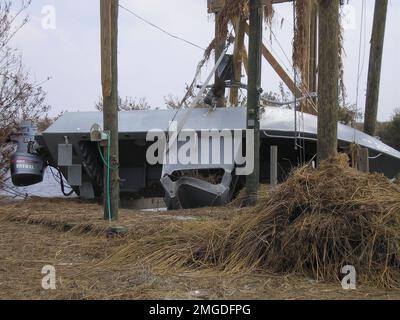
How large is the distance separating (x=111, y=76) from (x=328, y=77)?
10.1 feet

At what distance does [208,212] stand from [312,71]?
440 cm

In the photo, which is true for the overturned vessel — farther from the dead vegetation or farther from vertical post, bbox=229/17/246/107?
the dead vegetation

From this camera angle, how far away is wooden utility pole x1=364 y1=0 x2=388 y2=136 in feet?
43.6

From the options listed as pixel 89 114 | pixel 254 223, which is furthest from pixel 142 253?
pixel 89 114

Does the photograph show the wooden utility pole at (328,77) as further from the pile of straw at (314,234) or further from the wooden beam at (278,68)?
the wooden beam at (278,68)

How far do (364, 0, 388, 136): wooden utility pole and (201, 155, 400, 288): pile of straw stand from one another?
680 cm

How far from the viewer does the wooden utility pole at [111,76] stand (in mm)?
8570

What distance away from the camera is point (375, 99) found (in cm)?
1323

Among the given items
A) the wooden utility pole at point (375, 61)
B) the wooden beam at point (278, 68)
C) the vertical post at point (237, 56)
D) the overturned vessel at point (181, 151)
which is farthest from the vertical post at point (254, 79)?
the wooden utility pole at point (375, 61)

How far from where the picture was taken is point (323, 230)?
6.05 m

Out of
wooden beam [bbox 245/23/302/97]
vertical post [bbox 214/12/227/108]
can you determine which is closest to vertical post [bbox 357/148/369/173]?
vertical post [bbox 214/12/227/108]

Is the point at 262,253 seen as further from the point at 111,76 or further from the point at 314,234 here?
the point at 111,76

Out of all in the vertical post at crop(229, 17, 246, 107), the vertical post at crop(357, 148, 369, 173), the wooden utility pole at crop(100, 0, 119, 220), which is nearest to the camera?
the vertical post at crop(357, 148, 369, 173)

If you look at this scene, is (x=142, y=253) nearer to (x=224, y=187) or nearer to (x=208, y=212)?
(x=208, y=212)
